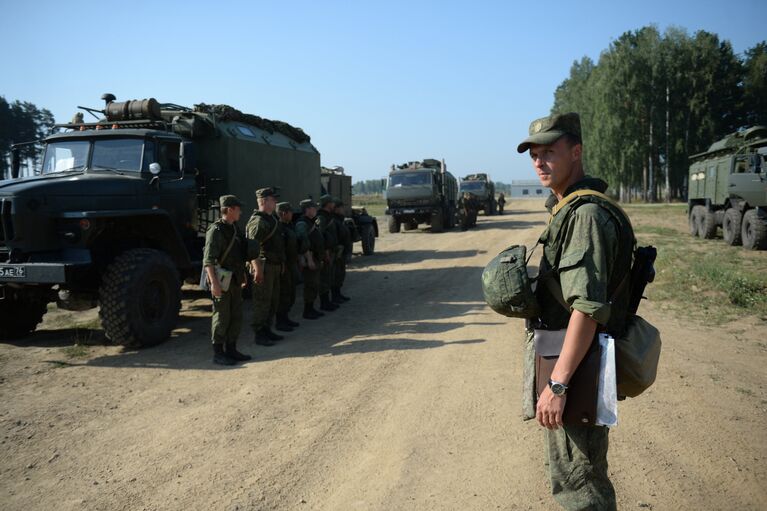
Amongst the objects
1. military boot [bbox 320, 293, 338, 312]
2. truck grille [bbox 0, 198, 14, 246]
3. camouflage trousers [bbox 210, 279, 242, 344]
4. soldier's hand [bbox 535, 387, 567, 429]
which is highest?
truck grille [bbox 0, 198, 14, 246]

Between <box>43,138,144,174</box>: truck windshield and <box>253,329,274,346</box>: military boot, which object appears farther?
<box>43,138,144,174</box>: truck windshield

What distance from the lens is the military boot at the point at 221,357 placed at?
19.0 ft

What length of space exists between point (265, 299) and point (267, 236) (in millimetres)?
785

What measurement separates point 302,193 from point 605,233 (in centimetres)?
1008

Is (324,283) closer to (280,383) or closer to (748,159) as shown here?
(280,383)

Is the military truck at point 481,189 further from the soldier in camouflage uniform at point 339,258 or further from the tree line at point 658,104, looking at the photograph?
the soldier in camouflage uniform at point 339,258

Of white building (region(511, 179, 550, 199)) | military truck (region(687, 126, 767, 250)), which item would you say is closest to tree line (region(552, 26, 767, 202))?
military truck (region(687, 126, 767, 250))

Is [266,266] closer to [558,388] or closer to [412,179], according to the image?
[558,388]

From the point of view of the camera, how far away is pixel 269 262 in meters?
6.91

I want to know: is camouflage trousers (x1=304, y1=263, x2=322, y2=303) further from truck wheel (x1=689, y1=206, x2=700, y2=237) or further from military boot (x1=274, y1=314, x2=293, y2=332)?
truck wheel (x1=689, y1=206, x2=700, y2=237)

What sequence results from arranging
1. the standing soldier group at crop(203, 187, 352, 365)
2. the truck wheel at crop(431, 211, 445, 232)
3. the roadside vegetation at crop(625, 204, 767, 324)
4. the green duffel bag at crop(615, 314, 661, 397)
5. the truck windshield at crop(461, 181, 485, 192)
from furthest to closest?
the truck windshield at crop(461, 181, 485, 192)
the truck wheel at crop(431, 211, 445, 232)
the roadside vegetation at crop(625, 204, 767, 324)
the standing soldier group at crop(203, 187, 352, 365)
the green duffel bag at crop(615, 314, 661, 397)

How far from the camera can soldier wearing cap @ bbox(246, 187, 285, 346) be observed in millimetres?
6676

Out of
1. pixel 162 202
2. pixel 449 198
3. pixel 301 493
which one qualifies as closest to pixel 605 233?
pixel 301 493

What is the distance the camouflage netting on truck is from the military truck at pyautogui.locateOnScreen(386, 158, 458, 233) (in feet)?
27.3
